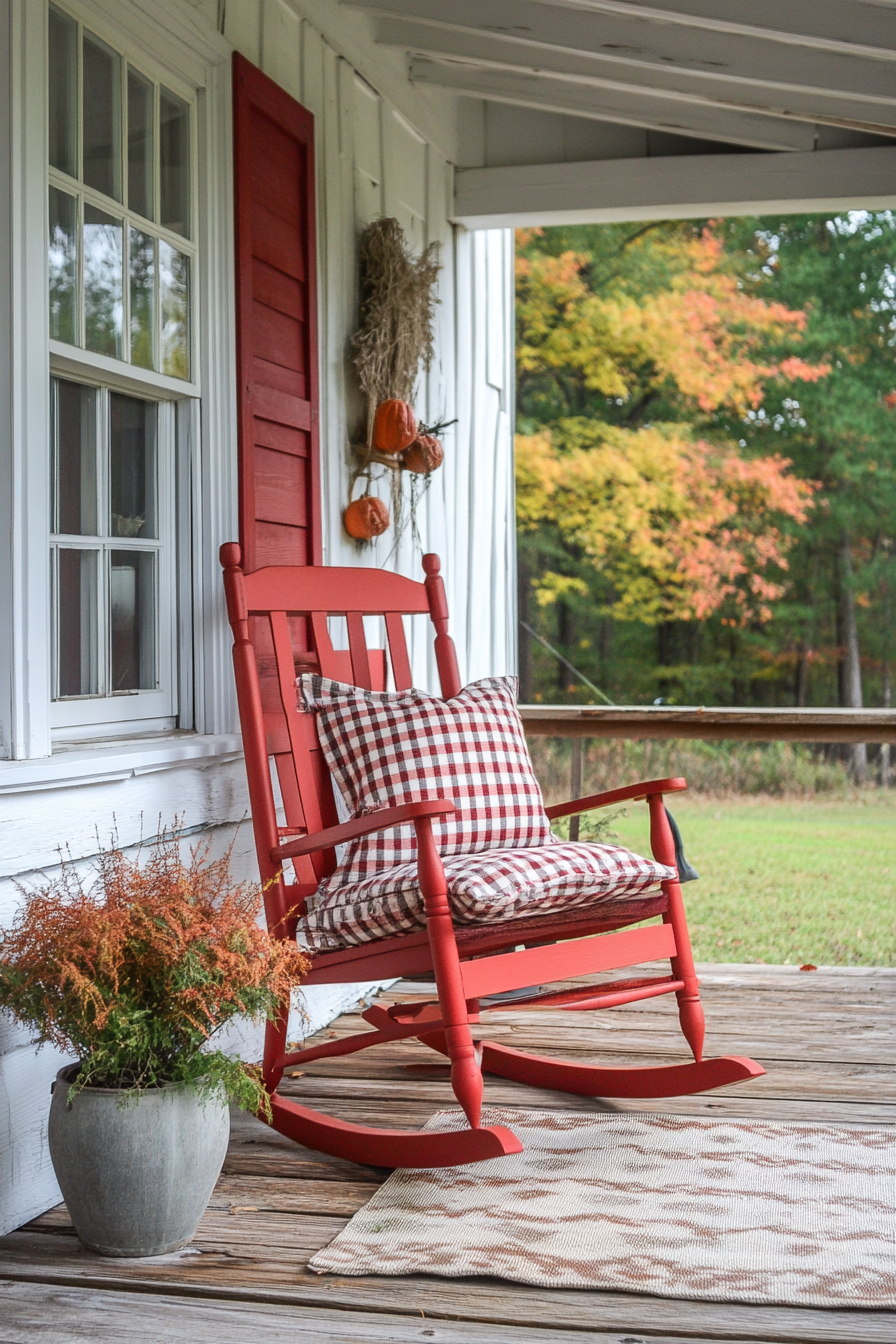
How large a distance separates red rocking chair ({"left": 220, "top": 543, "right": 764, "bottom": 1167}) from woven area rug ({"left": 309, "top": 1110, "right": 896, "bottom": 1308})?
11cm

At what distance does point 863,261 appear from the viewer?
9.50m

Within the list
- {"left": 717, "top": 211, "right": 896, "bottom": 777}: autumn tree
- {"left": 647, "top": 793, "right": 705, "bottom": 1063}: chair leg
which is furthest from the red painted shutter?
{"left": 717, "top": 211, "right": 896, "bottom": 777}: autumn tree

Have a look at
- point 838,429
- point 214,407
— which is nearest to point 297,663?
point 214,407

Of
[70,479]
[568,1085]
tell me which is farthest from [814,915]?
[70,479]

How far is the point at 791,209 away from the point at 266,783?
2.87 m

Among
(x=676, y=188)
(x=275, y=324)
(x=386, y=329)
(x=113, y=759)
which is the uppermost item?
(x=676, y=188)

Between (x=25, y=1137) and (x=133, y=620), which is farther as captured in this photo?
(x=133, y=620)

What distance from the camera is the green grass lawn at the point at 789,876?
6.02 metres

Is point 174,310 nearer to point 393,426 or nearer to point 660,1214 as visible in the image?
point 393,426

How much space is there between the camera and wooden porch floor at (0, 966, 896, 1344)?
5.49ft

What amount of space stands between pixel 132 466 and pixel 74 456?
239 millimetres

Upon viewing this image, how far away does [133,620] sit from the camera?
8.66ft

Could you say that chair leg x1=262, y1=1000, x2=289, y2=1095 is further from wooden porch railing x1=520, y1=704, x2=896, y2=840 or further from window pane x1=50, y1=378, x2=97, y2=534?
wooden porch railing x1=520, y1=704, x2=896, y2=840

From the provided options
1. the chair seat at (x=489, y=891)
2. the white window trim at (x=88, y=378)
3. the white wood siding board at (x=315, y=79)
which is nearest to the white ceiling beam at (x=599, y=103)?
the white wood siding board at (x=315, y=79)
